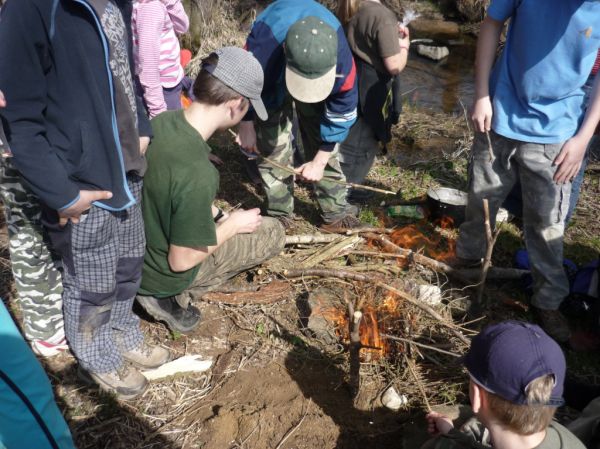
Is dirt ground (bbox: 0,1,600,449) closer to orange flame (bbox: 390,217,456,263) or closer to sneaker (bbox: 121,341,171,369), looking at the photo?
sneaker (bbox: 121,341,171,369)

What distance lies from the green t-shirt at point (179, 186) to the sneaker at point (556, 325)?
2327 mm

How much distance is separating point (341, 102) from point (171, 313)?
188cm

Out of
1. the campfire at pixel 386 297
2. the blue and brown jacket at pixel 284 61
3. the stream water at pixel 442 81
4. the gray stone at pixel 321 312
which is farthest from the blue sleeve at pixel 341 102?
the stream water at pixel 442 81

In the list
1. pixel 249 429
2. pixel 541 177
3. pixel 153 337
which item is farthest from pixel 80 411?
pixel 541 177

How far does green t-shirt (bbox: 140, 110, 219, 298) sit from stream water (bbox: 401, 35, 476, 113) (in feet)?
19.1

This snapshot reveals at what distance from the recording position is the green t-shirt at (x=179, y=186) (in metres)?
2.65

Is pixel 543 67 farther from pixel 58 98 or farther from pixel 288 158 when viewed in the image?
pixel 58 98

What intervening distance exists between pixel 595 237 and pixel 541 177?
187 centimetres

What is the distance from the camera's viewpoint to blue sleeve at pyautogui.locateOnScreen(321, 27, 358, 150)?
356 cm

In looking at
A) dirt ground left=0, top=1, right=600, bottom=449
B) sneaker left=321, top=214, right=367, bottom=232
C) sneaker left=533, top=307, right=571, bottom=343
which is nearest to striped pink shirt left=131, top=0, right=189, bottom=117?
dirt ground left=0, top=1, right=600, bottom=449

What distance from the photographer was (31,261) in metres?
2.67

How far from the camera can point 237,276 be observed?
3.87m

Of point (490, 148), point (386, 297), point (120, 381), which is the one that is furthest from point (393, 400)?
point (490, 148)

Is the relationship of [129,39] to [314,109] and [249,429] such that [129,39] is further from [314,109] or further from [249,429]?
[249,429]
